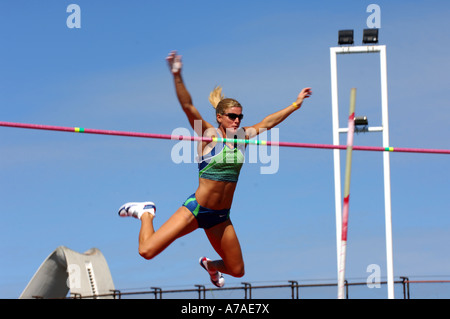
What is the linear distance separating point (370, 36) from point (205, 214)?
6.62 m

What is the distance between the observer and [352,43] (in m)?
14.4

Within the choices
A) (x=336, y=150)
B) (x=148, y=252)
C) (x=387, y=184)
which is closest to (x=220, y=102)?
(x=148, y=252)

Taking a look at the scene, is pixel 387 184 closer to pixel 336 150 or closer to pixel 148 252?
pixel 336 150

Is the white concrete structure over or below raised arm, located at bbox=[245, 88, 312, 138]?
below

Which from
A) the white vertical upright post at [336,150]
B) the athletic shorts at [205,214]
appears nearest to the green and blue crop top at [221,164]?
the athletic shorts at [205,214]

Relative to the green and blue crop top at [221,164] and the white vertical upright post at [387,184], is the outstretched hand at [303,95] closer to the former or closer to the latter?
the green and blue crop top at [221,164]

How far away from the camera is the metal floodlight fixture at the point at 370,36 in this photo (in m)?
14.4

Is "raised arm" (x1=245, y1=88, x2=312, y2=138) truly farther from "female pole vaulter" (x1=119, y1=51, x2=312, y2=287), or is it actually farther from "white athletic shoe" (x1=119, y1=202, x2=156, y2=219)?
Result: "white athletic shoe" (x1=119, y1=202, x2=156, y2=219)

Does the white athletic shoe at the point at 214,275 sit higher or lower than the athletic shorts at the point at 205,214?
lower

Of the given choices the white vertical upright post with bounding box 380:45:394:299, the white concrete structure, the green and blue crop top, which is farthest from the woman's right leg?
the white concrete structure

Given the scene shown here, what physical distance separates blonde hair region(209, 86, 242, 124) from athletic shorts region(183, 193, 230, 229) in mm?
1054

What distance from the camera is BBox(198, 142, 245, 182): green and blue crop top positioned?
905 centimetres

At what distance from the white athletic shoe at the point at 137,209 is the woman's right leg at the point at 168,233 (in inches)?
20.6
